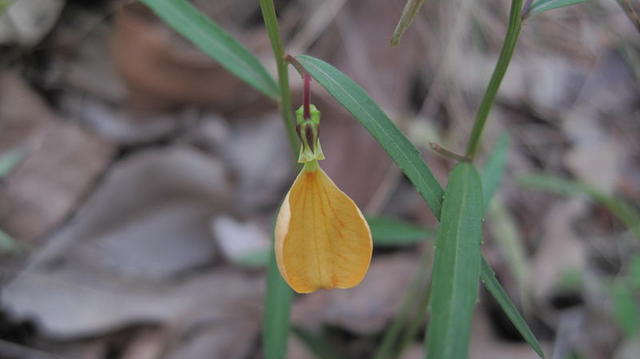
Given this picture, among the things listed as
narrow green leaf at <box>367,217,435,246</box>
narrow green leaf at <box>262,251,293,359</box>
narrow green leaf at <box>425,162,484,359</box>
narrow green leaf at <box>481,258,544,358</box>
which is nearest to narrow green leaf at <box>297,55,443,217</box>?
narrow green leaf at <box>425,162,484,359</box>

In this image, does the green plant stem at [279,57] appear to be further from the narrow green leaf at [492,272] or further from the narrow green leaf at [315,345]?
the narrow green leaf at [315,345]

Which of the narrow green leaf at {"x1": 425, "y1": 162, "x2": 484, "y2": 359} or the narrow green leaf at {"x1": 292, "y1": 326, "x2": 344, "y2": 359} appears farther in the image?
the narrow green leaf at {"x1": 292, "y1": 326, "x2": 344, "y2": 359}

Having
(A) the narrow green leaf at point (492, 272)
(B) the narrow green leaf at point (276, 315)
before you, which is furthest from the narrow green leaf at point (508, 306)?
(B) the narrow green leaf at point (276, 315)

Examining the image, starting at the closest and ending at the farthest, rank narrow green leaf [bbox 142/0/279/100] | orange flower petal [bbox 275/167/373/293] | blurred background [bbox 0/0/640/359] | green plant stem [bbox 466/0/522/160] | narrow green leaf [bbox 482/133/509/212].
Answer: orange flower petal [bbox 275/167/373/293] < green plant stem [bbox 466/0/522/160] < narrow green leaf [bbox 142/0/279/100] < narrow green leaf [bbox 482/133/509/212] < blurred background [bbox 0/0/640/359]

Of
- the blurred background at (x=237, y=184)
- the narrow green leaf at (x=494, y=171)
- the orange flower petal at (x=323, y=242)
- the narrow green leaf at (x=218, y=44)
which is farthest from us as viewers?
the blurred background at (x=237, y=184)

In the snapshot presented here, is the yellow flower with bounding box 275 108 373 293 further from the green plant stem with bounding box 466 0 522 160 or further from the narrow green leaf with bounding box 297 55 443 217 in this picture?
the green plant stem with bounding box 466 0 522 160

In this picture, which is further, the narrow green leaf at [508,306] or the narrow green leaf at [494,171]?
the narrow green leaf at [494,171]

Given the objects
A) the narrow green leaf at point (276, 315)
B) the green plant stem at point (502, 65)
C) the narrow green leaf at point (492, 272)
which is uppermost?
the green plant stem at point (502, 65)
